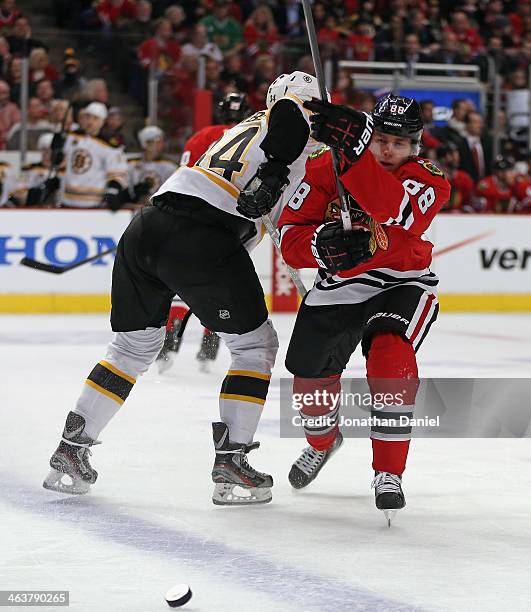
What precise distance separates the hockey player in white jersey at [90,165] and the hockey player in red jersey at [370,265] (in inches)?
219

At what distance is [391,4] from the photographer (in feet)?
39.3

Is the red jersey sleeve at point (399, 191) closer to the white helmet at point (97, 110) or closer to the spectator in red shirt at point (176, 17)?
the white helmet at point (97, 110)

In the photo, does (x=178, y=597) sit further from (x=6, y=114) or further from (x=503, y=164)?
(x=503, y=164)

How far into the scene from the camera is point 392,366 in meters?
2.97

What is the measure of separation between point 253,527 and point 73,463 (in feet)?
1.98

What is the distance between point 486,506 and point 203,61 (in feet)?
21.4

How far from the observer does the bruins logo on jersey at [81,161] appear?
8.71 m

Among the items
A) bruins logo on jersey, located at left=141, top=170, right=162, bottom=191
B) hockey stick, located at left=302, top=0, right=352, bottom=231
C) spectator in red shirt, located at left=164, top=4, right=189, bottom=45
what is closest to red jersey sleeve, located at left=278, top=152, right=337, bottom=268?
hockey stick, located at left=302, top=0, right=352, bottom=231

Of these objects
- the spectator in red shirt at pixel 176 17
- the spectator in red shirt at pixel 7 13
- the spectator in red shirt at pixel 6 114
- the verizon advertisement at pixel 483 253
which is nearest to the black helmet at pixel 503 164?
the verizon advertisement at pixel 483 253

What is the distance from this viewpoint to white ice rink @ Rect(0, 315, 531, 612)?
2375mm

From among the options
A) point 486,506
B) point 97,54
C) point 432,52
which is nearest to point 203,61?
point 97,54

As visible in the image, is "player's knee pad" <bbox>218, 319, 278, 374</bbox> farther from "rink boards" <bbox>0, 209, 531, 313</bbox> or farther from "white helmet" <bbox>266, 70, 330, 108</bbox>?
"rink boards" <bbox>0, 209, 531, 313</bbox>

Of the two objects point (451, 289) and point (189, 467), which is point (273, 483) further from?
point (451, 289)

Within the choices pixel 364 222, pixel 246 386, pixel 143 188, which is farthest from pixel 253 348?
pixel 143 188
